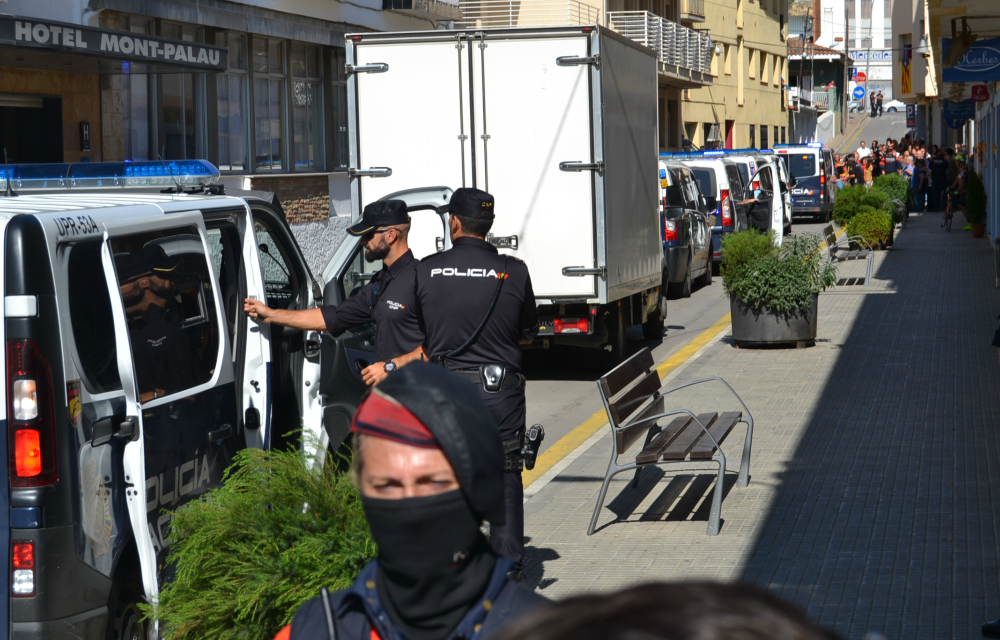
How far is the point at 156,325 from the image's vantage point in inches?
175

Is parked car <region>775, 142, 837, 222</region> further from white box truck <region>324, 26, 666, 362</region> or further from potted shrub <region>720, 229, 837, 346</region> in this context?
white box truck <region>324, 26, 666, 362</region>

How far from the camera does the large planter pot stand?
13031 mm

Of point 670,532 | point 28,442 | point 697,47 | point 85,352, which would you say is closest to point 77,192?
point 85,352

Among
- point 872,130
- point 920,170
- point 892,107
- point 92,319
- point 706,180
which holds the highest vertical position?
point 892,107

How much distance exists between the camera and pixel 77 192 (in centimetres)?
512

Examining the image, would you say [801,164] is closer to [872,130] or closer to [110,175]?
[110,175]

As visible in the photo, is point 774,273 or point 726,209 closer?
point 774,273

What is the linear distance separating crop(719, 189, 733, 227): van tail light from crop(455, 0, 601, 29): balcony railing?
38.4 feet

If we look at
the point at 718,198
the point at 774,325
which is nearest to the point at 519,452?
the point at 774,325

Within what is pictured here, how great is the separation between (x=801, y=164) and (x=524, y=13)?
9.47 metres

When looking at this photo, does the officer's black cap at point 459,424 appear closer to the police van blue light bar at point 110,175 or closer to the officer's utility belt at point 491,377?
the officer's utility belt at point 491,377

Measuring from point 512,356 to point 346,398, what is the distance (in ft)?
4.23

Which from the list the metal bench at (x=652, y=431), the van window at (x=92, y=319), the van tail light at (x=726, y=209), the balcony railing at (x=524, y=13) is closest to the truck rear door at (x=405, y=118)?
the metal bench at (x=652, y=431)

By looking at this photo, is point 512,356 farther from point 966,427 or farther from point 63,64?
point 63,64
